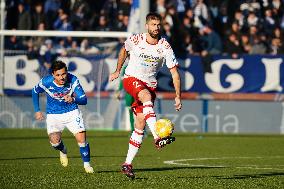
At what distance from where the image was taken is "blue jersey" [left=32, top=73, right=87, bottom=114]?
1407 centimetres

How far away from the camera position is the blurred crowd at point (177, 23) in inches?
1051

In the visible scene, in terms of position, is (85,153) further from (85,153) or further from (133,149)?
(133,149)

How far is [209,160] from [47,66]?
1013cm

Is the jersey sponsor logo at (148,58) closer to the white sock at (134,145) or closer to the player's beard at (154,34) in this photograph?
the player's beard at (154,34)

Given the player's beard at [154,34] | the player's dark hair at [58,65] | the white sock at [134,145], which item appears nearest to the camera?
the player's beard at [154,34]

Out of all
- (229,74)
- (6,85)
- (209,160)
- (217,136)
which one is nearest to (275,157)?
(209,160)

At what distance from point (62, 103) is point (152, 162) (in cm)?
257

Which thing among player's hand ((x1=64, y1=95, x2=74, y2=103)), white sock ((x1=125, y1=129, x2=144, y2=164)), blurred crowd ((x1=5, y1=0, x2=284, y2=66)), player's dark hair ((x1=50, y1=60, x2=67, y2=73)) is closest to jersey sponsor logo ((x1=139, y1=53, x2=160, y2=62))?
white sock ((x1=125, y1=129, x2=144, y2=164))

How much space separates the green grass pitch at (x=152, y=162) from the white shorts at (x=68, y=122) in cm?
63

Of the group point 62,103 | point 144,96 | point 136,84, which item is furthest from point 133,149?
point 62,103

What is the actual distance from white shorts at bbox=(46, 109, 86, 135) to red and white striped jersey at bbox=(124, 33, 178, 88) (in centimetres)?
156

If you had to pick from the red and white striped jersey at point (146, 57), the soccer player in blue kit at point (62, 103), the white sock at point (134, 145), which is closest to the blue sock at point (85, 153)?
the soccer player in blue kit at point (62, 103)

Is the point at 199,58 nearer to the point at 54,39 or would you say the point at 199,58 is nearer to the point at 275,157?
the point at 54,39

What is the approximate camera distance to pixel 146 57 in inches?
514
